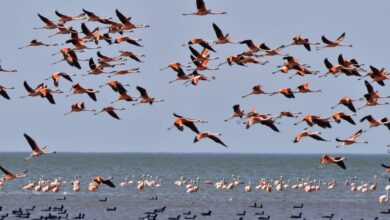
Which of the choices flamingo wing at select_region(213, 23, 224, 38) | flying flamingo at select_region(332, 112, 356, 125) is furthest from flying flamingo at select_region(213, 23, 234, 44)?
flying flamingo at select_region(332, 112, 356, 125)

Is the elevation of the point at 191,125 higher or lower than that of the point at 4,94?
lower

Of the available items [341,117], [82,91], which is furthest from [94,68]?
[341,117]

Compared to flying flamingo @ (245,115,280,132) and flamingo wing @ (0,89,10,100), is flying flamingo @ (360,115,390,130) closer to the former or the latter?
flying flamingo @ (245,115,280,132)

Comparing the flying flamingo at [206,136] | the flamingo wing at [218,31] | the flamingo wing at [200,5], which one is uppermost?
the flamingo wing at [200,5]

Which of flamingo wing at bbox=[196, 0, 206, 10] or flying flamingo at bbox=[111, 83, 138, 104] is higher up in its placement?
flamingo wing at bbox=[196, 0, 206, 10]

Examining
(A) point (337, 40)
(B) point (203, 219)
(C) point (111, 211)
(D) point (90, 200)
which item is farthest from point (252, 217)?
(A) point (337, 40)

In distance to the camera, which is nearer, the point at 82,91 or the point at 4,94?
the point at 4,94

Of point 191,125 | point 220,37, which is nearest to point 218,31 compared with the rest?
point 220,37

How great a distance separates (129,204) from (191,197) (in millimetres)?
10311

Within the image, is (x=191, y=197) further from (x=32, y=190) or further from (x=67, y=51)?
(x=67, y=51)

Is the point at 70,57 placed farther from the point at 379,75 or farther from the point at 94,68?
the point at 379,75

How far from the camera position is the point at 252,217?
72.2 meters

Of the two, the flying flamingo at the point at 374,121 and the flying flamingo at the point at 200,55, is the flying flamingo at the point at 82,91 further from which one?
the flying flamingo at the point at 374,121

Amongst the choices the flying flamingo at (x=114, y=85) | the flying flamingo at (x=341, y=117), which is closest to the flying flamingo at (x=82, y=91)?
the flying flamingo at (x=114, y=85)
